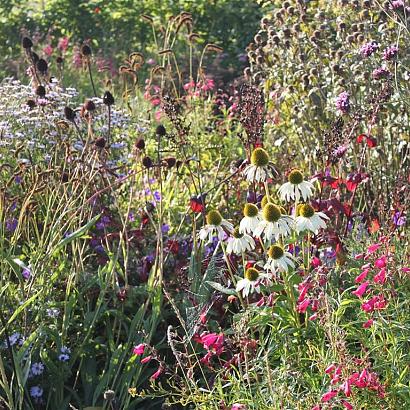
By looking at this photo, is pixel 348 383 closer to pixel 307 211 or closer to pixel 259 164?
pixel 307 211

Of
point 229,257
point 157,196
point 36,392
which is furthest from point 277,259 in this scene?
point 157,196

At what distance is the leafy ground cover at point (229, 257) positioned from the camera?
2836 millimetres

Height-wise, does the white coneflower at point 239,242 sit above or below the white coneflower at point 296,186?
below

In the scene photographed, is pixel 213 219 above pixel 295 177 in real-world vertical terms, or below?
below

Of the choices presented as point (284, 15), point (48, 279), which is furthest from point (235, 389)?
point (284, 15)

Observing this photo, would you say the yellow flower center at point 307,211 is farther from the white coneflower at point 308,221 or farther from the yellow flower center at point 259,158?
the yellow flower center at point 259,158

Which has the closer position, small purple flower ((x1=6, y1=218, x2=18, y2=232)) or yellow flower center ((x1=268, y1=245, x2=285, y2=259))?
yellow flower center ((x1=268, y1=245, x2=285, y2=259))

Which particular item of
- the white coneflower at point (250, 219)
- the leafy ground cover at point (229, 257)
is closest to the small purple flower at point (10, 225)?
the leafy ground cover at point (229, 257)

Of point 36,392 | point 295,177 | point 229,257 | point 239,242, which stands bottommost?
point 36,392

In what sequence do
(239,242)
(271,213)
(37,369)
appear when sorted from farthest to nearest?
1. (37,369)
2. (239,242)
3. (271,213)

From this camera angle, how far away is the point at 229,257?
379 cm

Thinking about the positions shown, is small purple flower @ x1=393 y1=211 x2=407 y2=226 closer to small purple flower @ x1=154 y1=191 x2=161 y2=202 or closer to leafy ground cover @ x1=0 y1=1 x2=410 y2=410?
leafy ground cover @ x1=0 y1=1 x2=410 y2=410

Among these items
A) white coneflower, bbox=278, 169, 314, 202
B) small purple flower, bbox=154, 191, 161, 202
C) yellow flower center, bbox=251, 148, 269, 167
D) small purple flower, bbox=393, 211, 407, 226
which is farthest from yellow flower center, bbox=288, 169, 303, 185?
small purple flower, bbox=154, 191, 161, 202

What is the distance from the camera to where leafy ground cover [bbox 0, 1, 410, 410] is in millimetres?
2836
